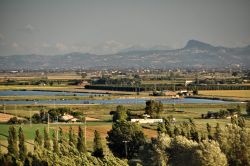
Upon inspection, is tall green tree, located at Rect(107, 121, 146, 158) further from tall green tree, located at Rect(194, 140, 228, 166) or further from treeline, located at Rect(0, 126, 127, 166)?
tall green tree, located at Rect(194, 140, 228, 166)

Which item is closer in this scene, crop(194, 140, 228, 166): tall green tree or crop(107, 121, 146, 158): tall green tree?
crop(194, 140, 228, 166): tall green tree

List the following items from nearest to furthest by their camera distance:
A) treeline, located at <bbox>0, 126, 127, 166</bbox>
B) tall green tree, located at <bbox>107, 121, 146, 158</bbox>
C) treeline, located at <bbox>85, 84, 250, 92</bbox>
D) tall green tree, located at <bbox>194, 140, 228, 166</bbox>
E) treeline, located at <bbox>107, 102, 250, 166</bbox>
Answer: treeline, located at <bbox>0, 126, 127, 166</bbox> → tall green tree, located at <bbox>194, 140, 228, 166</bbox> → treeline, located at <bbox>107, 102, 250, 166</bbox> → tall green tree, located at <bbox>107, 121, 146, 158</bbox> → treeline, located at <bbox>85, 84, 250, 92</bbox>

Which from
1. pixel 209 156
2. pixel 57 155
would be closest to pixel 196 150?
pixel 209 156

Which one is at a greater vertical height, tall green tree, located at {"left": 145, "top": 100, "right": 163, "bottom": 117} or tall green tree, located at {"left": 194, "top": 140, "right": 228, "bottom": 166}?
tall green tree, located at {"left": 194, "top": 140, "right": 228, "bottom": 166}

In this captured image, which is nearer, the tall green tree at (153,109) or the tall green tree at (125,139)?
the tall green tree at (125,139)

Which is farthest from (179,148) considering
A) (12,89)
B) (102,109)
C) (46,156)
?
(12,89)

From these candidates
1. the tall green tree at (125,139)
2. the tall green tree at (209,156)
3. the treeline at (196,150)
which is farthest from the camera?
the tall green tree at (125,139)

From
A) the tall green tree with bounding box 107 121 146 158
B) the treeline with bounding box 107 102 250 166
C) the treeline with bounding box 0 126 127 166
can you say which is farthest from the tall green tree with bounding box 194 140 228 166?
the tall green tree with bounding box 107 121 146 158

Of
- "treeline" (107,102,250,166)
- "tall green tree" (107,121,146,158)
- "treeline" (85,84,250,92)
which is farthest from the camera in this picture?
"treeline" (85,84,250,92)

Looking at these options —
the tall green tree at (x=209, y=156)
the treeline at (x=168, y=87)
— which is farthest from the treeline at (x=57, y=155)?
the treeline at (x=168, y=87)

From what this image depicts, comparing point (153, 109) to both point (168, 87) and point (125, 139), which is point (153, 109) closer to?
point (125, 139)

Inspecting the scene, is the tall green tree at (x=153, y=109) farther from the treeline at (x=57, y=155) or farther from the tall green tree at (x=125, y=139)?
the treeline at (x=57, y=155)

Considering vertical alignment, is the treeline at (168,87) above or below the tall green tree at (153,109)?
below

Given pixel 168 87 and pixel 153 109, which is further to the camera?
pixel 168 87
